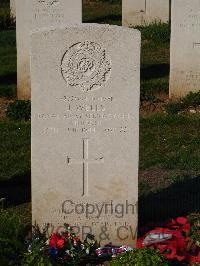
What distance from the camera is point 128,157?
619 cm

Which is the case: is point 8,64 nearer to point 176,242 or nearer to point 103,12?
point 103,12

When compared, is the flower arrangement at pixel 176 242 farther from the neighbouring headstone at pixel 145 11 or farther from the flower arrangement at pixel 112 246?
the neighbouring headstone at pixel 145 11

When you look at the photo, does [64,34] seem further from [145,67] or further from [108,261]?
[145,67]

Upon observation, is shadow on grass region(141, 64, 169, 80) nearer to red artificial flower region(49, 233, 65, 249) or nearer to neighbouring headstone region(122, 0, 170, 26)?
neighbouring headstone region(122, 0, 170, 26)

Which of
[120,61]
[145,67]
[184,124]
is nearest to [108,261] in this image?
[120,61]

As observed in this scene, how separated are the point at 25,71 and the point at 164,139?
295 cm

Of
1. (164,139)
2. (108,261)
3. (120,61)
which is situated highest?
(120,61)

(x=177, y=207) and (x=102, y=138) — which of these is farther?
(x=177, y=207)

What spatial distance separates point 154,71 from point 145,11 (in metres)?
5.64

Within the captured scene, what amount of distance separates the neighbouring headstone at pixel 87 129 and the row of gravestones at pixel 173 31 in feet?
16.3

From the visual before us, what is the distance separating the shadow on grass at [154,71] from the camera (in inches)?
520

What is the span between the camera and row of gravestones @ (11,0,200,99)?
10.9 m

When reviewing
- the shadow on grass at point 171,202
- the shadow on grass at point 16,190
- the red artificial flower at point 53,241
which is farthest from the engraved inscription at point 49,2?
the red artificial flower at point 53,241

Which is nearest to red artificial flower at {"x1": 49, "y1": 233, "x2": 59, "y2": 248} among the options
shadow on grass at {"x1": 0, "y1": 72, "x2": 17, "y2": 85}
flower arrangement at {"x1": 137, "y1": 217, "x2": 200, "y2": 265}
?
flower arrangement at {"x1": 137, "y1": 217, "x2": 200, "y2": 265}
